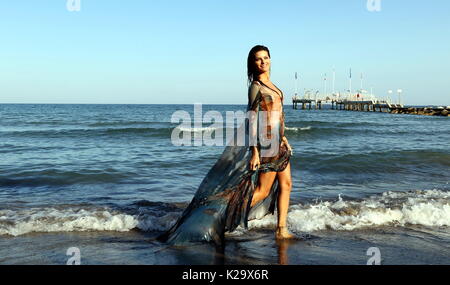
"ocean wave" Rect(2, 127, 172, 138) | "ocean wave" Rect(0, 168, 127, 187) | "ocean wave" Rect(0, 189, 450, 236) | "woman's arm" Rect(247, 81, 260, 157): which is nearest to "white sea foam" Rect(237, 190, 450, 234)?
"ocean wave" Rect(0, 189, 450, 236)

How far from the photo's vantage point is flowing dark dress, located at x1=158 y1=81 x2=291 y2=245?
13.6ft

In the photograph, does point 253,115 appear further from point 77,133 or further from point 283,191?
point 77,133

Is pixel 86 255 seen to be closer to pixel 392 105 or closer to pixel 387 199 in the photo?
pixel 387 199

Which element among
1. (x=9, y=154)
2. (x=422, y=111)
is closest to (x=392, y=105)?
(x=422, y=111)

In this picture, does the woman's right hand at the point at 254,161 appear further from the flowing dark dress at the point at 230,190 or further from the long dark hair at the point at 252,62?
the long dark hair at the point at 252,62

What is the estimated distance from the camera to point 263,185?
14.4ft

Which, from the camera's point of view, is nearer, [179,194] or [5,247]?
[5,247]

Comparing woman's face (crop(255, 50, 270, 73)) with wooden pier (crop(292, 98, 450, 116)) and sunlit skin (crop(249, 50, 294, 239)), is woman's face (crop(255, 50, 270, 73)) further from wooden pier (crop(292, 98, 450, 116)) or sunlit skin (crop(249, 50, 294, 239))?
wooden pier (crop(292, 98, 450, 116))

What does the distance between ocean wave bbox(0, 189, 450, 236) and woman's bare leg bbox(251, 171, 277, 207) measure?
0.75 meters

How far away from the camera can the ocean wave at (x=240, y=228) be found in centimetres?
528

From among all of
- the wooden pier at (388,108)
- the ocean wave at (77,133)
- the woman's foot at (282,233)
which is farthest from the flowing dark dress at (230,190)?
the wooden pier at (388,108)

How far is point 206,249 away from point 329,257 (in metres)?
1.28
